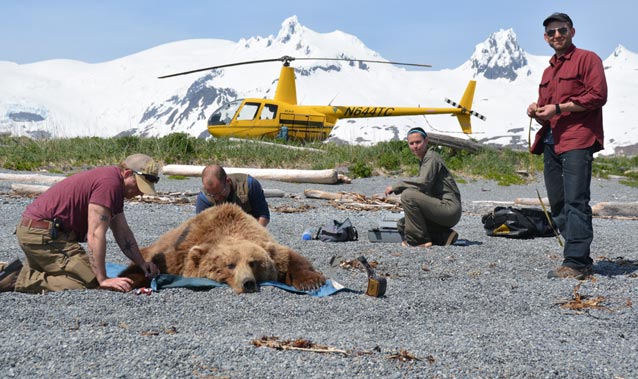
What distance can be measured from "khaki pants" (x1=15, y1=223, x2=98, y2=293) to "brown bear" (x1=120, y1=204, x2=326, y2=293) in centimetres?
36

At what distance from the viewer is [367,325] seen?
412cm

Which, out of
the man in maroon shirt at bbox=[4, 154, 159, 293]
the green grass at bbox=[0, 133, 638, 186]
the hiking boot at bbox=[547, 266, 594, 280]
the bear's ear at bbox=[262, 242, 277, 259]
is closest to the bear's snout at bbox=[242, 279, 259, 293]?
the bear's ear at bbox=[262, 242, 277, 259]

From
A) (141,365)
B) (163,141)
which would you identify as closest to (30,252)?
(141,365)

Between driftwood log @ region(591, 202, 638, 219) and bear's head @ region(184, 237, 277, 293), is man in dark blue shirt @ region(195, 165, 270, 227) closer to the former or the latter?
bear's head @ region(184, 237, 277, 293)

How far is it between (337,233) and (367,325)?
346 centimetres

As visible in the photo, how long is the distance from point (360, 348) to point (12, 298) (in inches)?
93.9

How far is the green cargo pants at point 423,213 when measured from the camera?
717cm

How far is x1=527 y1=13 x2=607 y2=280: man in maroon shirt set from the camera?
5.43m

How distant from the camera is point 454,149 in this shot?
1812 cm

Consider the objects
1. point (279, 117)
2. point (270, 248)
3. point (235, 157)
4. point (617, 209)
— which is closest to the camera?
point (270, 248)

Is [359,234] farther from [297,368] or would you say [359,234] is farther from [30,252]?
[297,368]

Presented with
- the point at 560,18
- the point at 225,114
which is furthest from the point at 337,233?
the point at 225,114

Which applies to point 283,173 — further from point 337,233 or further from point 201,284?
point 201,284

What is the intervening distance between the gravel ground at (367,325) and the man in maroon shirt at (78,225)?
8.9 inches
